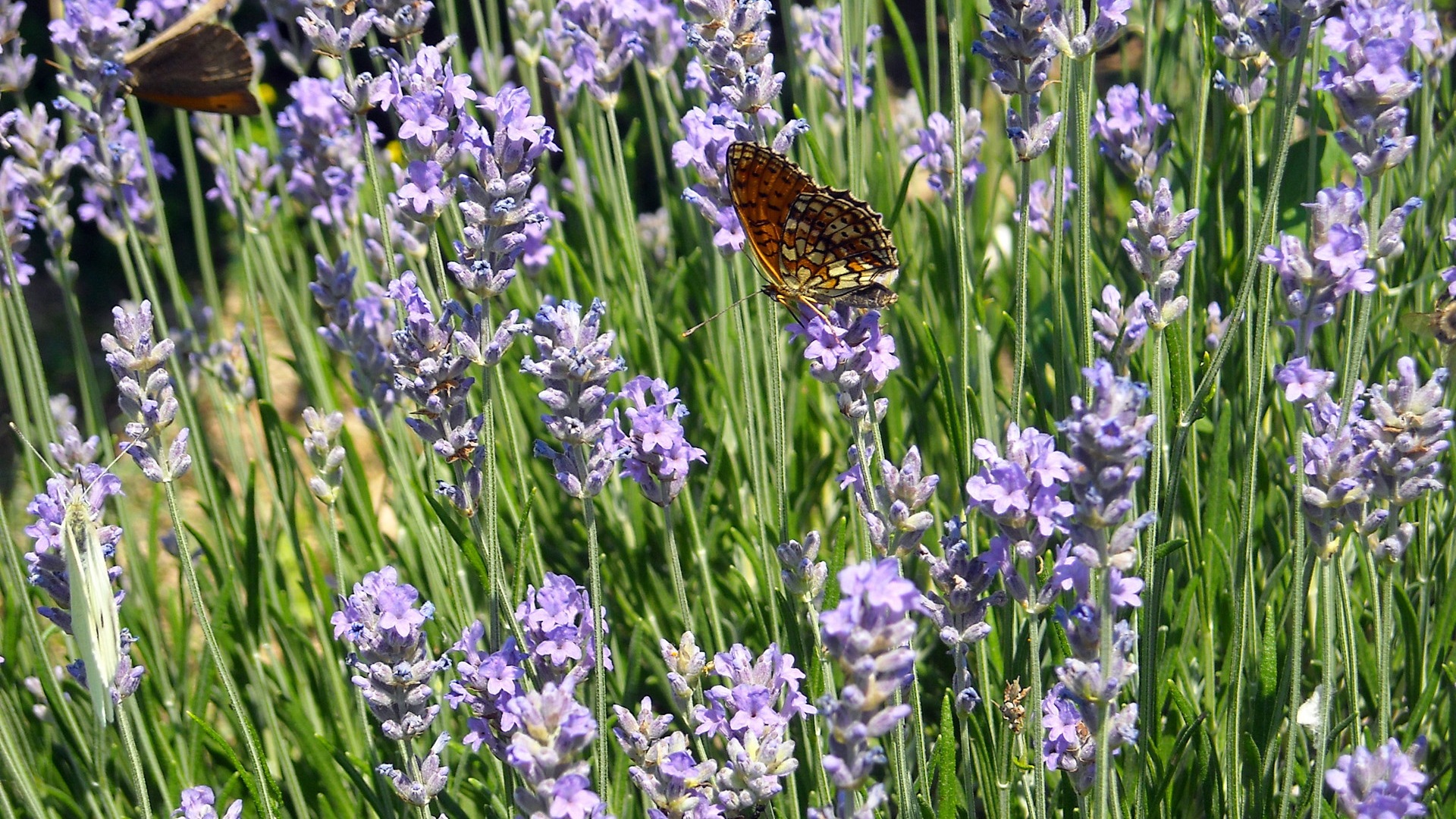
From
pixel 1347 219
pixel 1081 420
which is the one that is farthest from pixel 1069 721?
pixel 1347 219

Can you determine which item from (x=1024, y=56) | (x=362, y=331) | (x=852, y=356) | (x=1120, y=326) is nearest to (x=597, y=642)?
(x=852, y=356)

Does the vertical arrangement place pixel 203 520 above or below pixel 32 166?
below

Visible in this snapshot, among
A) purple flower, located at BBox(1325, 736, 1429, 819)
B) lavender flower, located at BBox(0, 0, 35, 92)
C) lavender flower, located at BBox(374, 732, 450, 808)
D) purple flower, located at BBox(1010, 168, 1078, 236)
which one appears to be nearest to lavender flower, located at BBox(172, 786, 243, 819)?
lavender flower, located at BBox(374, 732, 450, 808)

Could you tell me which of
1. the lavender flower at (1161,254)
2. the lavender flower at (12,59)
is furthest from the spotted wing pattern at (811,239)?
the lavender flower at (12,59)

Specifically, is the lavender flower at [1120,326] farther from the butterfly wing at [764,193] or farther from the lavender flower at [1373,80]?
the butterfly wing at [764,193]

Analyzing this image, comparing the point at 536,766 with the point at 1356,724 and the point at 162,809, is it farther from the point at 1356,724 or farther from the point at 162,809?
the point at 162,809

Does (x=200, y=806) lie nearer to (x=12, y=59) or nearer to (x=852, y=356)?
(x=852, y=356)
